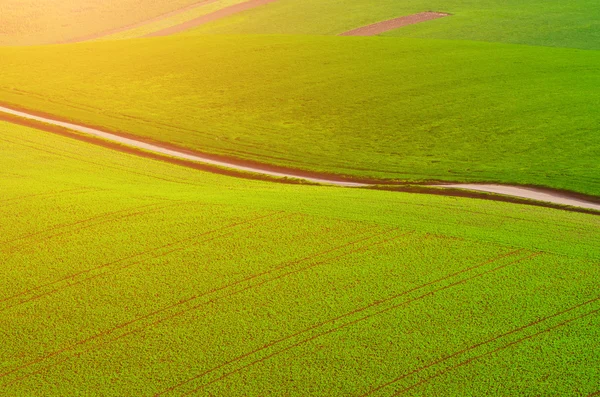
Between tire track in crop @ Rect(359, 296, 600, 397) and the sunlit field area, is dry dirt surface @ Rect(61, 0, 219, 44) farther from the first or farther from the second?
tire track in crop @ Rect(359, 296, 600, 397)

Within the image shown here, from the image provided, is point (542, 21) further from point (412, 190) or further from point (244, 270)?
point (244, 270)

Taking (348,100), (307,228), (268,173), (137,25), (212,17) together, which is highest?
(212,17)

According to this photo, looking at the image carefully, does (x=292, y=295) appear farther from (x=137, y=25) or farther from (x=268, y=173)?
(x=137, y=25)

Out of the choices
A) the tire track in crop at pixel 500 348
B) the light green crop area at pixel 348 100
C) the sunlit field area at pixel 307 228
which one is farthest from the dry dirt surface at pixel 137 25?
the tire track in crop at pixel 500 348

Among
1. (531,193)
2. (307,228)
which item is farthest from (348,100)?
(307,228)

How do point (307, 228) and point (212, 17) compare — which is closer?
point (307, 228)

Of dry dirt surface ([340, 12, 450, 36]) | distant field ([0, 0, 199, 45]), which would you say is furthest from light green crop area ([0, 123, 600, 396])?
distant field ([0, 0, 199, 45])
